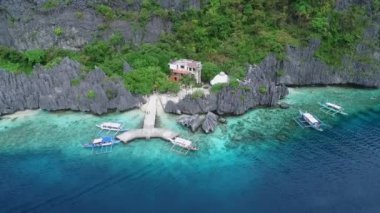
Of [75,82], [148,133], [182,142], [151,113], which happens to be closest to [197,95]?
[151,113]

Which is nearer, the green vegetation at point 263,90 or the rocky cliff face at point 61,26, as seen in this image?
the green vegetation at point 263,90

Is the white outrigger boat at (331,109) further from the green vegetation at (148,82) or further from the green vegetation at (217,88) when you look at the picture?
the green vegetation at (148,82)

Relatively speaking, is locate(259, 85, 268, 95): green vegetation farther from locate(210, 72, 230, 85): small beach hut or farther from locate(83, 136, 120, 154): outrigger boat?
locate(83, 136, 120, 154): outrigger boat

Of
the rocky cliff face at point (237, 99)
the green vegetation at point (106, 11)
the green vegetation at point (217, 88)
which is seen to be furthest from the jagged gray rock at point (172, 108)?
the green vegetation at point (106, 11)

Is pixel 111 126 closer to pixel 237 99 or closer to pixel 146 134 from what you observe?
pixel 146 134

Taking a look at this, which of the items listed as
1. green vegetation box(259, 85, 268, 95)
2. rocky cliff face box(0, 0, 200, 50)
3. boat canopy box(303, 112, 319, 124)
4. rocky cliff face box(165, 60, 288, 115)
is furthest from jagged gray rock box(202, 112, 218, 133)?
rocky cliff face box(0, 0, 200, 50)

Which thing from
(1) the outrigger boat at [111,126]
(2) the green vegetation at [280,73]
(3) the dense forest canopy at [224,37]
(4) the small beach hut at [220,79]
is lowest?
(1) the outrigger boat at [111,126]
